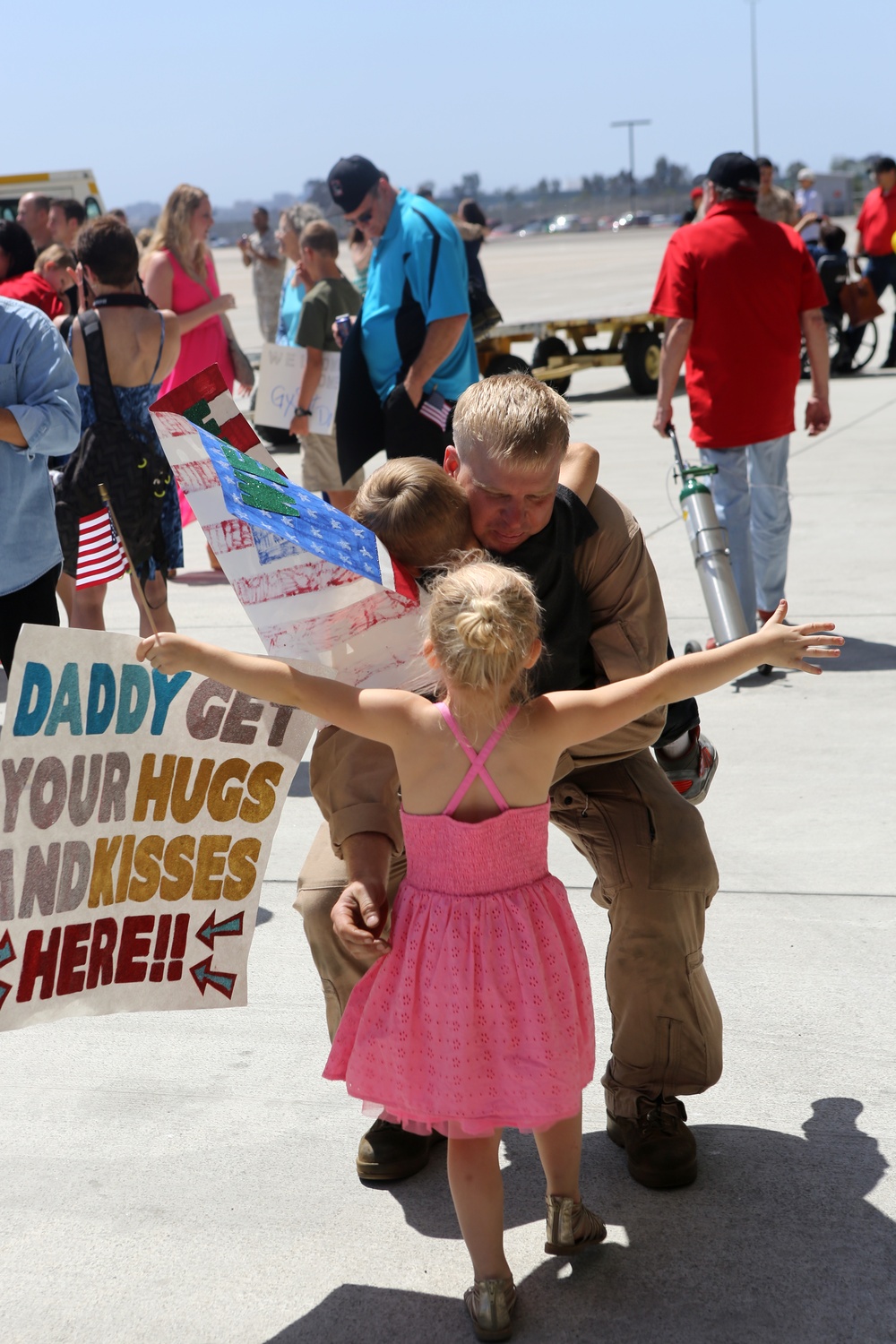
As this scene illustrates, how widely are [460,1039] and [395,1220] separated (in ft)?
1.86

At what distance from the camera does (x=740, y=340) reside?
5.78 metres

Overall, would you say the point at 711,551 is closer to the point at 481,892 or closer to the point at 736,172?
the point at 736,172

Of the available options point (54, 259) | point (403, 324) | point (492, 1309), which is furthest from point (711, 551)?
point (54, 259)

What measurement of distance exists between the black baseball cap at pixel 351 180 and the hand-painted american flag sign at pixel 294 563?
10.6 feet

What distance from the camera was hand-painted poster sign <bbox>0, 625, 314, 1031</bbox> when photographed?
7.65 ft

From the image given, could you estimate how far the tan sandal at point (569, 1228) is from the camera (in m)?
2.34

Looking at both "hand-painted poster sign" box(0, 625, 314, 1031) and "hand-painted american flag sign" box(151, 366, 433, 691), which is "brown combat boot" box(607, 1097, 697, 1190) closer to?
"hand-painted poster sign" box(0, 625, 314, 1031)

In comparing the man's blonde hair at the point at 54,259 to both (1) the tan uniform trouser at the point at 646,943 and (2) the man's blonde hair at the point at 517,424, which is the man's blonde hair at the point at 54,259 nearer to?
(2) the man's blonde hair at the point at 517,424

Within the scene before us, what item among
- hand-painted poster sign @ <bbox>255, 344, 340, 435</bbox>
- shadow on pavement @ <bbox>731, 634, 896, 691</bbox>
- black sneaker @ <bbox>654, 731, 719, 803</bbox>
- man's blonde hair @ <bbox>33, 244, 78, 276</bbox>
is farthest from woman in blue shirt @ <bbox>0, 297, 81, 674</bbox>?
man's blonde hair @ <bbox>33, 244, 78, 276</bbox>

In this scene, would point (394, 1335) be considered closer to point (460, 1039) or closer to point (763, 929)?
point (460, 1039)

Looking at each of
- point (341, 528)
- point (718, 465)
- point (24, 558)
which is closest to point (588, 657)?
point (341, 528)

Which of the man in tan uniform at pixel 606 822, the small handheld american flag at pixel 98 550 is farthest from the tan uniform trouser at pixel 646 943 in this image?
the small handheld american flag at pixel 98 550

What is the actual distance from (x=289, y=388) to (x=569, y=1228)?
18.2 ft

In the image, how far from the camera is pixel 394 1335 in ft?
7.36
